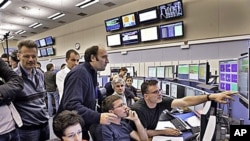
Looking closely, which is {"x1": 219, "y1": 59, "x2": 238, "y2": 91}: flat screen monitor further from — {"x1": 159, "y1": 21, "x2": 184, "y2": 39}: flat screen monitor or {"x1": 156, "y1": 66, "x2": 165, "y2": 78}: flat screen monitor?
{"x1": 159, "y1": 21, "x2": 184, "y2": 39}: flat screen monitor

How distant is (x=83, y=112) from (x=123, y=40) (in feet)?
18.1

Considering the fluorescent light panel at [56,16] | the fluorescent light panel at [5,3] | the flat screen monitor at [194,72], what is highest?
A: the fluorescent light panel at [5,3]

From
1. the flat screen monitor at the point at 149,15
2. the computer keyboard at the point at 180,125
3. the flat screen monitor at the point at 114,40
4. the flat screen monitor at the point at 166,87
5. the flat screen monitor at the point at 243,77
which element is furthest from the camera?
the flat screen monitor at the point at 114,40

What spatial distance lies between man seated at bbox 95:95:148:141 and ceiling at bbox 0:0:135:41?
16.2ft

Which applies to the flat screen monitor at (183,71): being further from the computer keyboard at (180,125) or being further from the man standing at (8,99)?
the man standing at (8,99)

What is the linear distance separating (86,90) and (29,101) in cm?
43

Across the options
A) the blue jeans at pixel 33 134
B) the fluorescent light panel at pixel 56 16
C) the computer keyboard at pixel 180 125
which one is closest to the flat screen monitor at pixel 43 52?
the fluorescent light panel at pixel 56 16

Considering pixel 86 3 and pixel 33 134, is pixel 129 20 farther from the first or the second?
pixel 33 134

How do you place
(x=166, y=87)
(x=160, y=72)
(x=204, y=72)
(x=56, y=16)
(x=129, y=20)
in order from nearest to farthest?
(x=204, y=72)
(x=166, y=87)
(x=160, y=72)
(x=129, y=20)
(x=56, y=16)

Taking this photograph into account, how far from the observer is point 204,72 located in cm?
291

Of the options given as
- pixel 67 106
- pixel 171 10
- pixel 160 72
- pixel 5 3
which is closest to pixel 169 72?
pixel 160 72

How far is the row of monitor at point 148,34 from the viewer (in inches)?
214

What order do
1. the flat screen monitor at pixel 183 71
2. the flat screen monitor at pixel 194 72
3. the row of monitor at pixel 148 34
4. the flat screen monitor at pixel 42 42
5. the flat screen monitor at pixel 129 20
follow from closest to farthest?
1. the flat screen monitor at pixel 194 72
2. the flat screen monitor at pixel 183 71
3. the row of monitor at pixel 148 34
4. the flat screen monitor at pixel 129 20
5. the flat screen monitor at pixel 42 42

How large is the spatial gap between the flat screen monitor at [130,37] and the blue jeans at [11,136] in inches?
204
